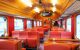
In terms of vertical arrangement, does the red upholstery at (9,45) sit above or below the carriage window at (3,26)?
below

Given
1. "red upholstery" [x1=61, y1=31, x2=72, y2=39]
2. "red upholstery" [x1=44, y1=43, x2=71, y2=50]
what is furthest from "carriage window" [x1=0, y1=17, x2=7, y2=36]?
"red upholstery" [x1=44, y1=43, x2=71, y2=50]

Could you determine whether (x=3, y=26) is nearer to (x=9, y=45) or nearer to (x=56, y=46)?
(x=9, y=45)

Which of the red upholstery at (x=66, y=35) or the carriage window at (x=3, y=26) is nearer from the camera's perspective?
the carriage window at (x=3, y=26)

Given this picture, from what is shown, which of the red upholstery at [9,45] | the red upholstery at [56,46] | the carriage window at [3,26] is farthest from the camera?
the carriage window at [3,26]

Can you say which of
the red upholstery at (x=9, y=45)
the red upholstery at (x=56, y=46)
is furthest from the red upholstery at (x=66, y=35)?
the red upholstery at (x=56, y=46)

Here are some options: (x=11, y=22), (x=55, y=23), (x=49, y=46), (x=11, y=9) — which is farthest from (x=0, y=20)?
(x=55, y=23)

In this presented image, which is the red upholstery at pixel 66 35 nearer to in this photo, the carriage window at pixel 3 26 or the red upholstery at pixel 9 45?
the carriage window at pixel 3 26

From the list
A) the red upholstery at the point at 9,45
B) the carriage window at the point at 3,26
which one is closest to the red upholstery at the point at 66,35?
the carriage window at the point at 3,26

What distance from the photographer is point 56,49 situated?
343 cm

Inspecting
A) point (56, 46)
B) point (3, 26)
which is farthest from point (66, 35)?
point (56, 46)

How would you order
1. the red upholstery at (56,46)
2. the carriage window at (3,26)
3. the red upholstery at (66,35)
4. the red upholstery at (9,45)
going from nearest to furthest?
1. the red upholstery at (56,46)
2. the red upholstery at (9,45)
3. the carriage window at (3,26)
4. the red upholstery at (66,35)

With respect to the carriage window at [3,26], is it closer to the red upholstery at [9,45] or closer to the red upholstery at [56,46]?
the red upholstery at [9,45]

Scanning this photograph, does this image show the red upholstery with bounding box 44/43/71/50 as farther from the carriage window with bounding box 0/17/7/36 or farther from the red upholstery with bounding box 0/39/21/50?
the carriage window with bounding box 0/17/7/36

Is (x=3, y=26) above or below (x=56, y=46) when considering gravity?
above
